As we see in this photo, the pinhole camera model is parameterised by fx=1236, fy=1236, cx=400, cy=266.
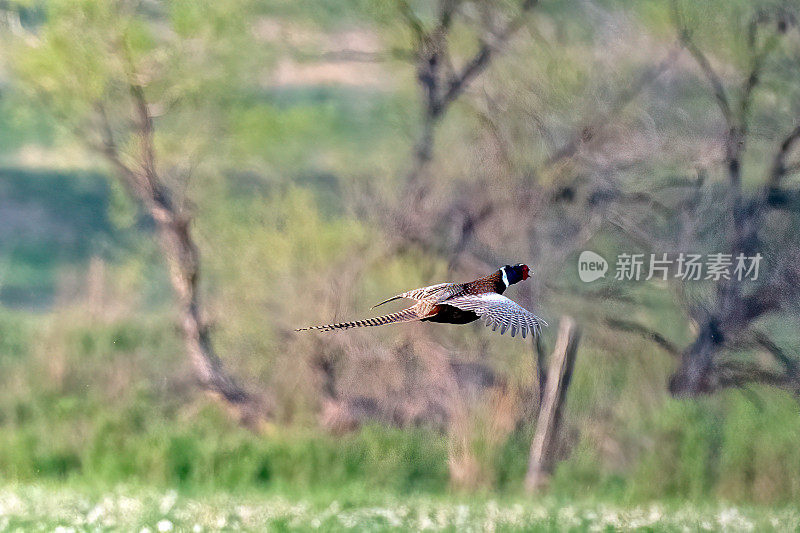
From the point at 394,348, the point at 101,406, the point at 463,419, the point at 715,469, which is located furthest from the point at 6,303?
the point at 715,469

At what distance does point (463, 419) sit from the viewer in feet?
36.8

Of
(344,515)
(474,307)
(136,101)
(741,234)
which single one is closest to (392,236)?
(136,101)

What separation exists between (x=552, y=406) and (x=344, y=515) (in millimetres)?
3193

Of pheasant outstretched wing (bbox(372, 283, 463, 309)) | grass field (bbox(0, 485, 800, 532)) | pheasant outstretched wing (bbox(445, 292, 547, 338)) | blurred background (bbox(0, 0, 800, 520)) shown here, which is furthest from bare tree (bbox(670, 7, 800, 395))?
pheasant outstretched wing (bbox(445, 292, 547, 338))

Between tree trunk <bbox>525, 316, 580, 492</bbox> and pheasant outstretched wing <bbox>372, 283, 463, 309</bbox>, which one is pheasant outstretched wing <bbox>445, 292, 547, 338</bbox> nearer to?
pheasant outstretched wing <bbox>372, 283, 463, 309</bbox>

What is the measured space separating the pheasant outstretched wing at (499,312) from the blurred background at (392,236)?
4637 millimetres

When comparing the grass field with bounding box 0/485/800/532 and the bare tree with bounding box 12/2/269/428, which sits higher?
the bare tree with bounding box 12/2/269/428

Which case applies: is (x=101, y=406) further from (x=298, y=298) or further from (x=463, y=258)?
(x=463, y=258)

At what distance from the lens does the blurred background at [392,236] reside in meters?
11.1

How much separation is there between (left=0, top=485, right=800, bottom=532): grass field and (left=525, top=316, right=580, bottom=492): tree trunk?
1.36 m

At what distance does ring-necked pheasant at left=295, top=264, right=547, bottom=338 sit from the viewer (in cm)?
568

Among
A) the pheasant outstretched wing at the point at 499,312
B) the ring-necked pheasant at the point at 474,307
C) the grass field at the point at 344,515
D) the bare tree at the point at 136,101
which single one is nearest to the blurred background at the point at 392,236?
the bare tree at the point at 136,101

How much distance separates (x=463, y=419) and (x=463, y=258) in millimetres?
1483

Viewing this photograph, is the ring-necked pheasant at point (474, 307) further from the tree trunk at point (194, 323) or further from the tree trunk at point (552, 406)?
the tree trunk at point (194, 323)
